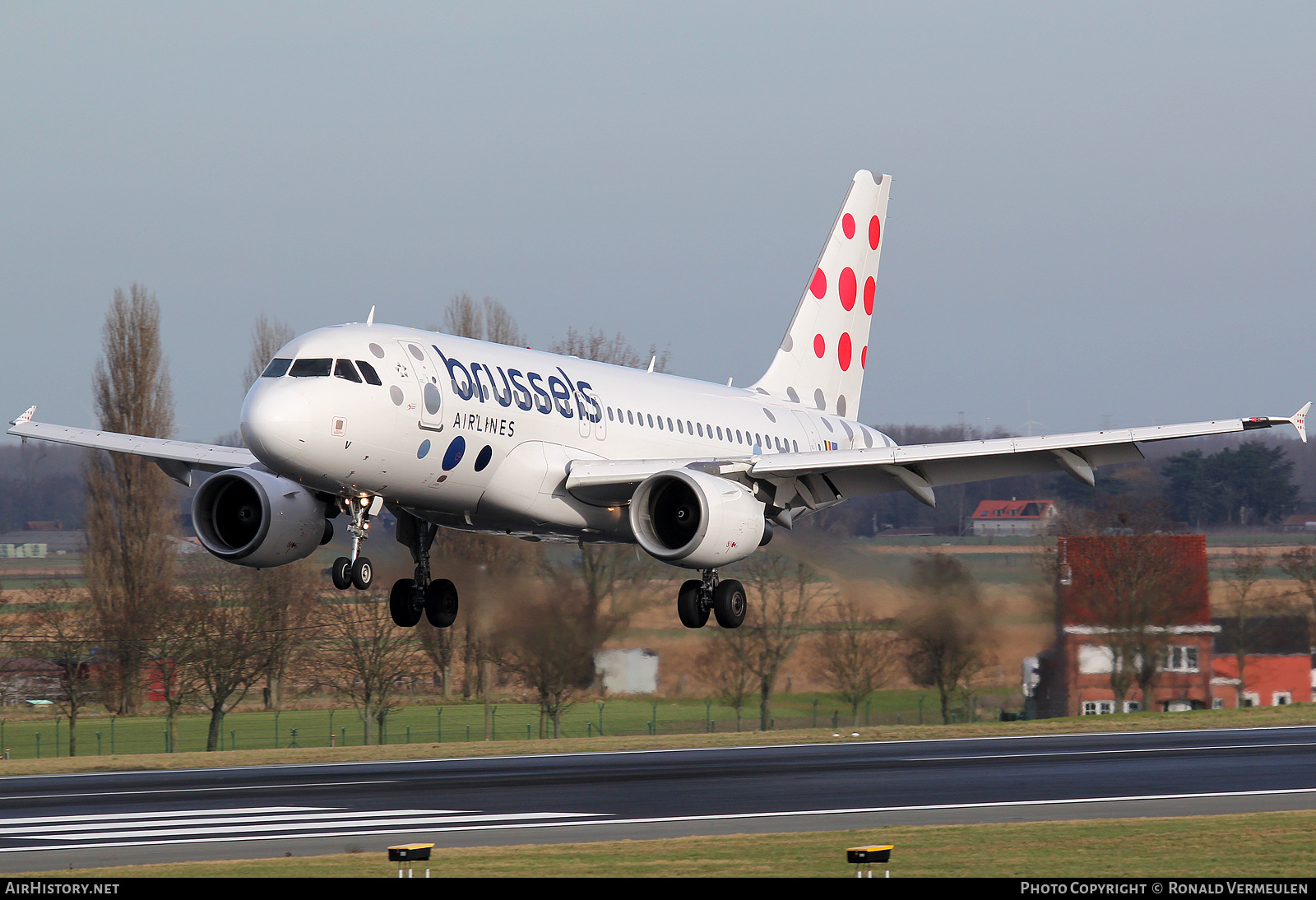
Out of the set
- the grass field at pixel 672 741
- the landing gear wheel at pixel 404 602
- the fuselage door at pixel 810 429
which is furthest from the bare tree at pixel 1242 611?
the landing gear wheel at pixel 404 602

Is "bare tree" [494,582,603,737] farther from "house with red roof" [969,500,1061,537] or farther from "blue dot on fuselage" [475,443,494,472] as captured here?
"house with red roof" [969,500,1061,537]

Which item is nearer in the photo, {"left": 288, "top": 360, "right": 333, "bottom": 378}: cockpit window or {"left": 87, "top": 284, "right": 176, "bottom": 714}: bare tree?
Result: {"left": 288, "top": 360, "right": 333, "bottom": 378}: cockpit window

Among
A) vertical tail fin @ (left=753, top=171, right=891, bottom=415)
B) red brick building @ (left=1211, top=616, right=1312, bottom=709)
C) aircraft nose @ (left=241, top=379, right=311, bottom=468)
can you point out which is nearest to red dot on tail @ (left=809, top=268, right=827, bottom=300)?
vertical tail fin @ (left=753, top=171, right=891, bottom=415)

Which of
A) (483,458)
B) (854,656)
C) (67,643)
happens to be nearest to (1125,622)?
(854,656)

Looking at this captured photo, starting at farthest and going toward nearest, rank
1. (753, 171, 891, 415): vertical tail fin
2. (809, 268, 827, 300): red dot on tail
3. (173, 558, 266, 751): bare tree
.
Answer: (173, 558, 266, 751): bare tree < (809, 268, 827, 300): red dot on tail < (753, 171, 891, 415): vertical tail fin

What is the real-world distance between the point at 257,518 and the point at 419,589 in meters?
3.68

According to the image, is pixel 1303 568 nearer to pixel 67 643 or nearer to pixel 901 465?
pixel 901 465

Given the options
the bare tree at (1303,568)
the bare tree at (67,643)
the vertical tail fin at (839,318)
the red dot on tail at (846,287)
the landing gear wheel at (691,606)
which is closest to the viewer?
the landing gear wheel at (691,606)

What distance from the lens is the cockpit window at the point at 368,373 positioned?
85.3 ft

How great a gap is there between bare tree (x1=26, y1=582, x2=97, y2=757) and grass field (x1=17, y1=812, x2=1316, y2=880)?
130 ft

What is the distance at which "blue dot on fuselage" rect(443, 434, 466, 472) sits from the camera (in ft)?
89.8

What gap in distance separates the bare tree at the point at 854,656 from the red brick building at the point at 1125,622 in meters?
5.10

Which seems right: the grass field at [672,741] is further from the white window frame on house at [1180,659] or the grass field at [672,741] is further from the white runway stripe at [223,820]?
the white runway stripe at [223,820]

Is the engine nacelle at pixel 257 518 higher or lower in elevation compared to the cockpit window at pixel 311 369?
lower
